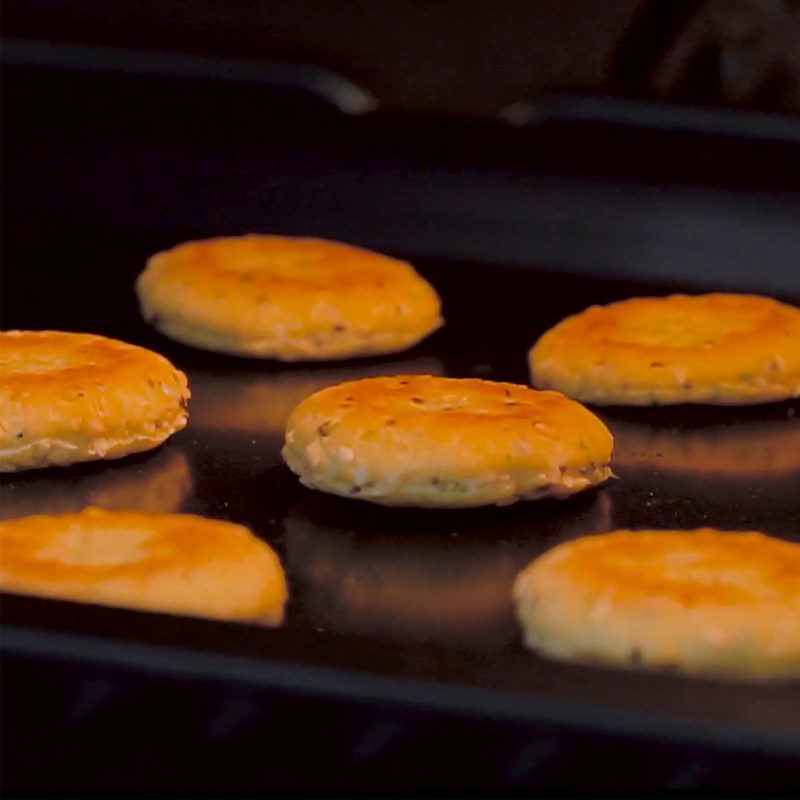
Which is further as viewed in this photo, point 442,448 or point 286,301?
point 286,301

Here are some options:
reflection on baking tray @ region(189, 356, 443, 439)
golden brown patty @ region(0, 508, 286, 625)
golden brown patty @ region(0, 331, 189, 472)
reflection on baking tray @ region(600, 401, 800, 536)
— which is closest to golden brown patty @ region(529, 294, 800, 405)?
reflection on baking tray @ region(600, 401, 800, 536)

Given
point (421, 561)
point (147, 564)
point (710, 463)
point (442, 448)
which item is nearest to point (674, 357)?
point (710, 463)

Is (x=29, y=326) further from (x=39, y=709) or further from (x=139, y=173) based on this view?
(x=39, y=709)

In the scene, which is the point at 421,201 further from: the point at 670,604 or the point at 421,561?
the point at 670,604

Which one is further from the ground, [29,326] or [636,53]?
[636,53]

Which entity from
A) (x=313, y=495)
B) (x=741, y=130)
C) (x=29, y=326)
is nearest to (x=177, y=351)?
(x=29, y=326)

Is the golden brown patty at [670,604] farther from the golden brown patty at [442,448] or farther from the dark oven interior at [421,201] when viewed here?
the golden brown patty at [442,448]

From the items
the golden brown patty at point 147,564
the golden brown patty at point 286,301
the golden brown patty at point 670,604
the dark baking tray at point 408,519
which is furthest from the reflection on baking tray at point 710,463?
the golden brown patty at point 147,564
